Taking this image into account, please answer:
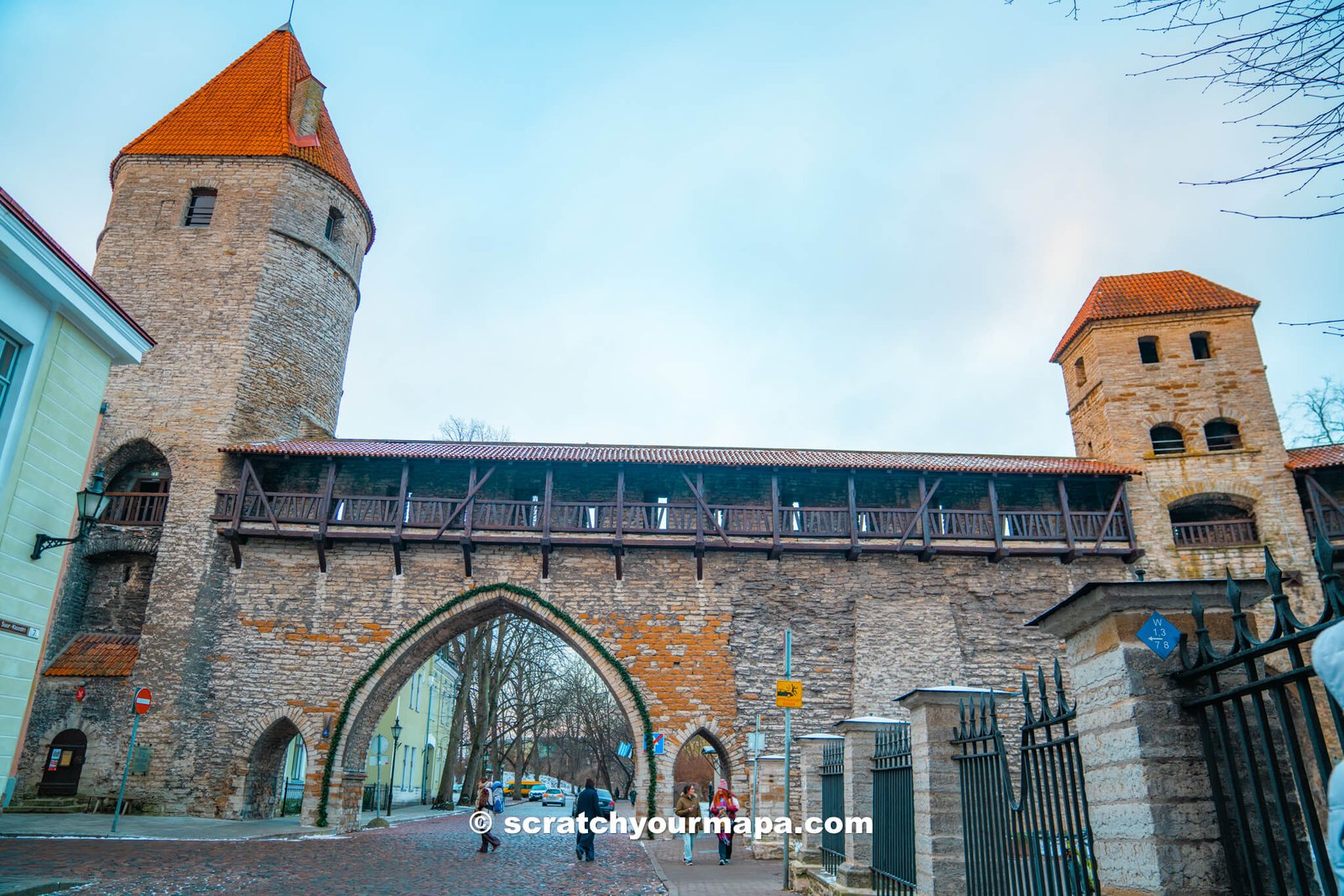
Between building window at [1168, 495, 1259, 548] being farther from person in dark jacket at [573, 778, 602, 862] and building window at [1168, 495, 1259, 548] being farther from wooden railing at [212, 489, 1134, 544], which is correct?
person in dark jacket at [573, 778, 602, 862]

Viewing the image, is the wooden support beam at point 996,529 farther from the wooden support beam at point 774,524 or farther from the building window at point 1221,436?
the building window at point 1221,436

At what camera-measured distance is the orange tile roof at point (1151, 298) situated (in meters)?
20.4

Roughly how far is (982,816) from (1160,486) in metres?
16.7

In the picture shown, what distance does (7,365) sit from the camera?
7422 millimetres

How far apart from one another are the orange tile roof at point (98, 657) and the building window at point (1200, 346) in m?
23.6

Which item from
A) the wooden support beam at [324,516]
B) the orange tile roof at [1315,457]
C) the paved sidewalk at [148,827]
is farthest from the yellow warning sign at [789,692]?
the orange tile roof at [1315,457]

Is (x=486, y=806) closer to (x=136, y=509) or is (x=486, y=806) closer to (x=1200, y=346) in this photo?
(x=136, y=509)

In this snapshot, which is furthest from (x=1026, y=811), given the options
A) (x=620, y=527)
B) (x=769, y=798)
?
(x=620, y=527)

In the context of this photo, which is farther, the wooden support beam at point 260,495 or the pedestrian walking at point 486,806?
the wooden support beam at point 260,495

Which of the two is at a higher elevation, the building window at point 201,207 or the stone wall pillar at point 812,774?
the building window at point 201,207

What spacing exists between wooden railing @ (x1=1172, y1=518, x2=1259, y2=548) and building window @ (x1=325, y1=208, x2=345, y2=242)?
20615 mm

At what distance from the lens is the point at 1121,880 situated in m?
2.77

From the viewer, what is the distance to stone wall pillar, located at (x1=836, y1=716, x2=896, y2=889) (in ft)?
22.7

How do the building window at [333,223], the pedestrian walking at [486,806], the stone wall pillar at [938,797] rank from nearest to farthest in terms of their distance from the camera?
the stone wall pillar at [938,797] → the pedestrian walking at [486,806] → the building window at [333,223]
